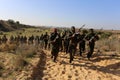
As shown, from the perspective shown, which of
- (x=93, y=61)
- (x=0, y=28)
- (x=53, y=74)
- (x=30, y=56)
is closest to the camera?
(x=53, y=74)

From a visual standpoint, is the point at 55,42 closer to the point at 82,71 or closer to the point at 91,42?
the point at 91,42

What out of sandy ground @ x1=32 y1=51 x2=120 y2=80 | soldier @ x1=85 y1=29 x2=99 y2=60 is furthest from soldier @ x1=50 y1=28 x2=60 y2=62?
soldier @ x1=85 y1=29 x2=99 y2=60

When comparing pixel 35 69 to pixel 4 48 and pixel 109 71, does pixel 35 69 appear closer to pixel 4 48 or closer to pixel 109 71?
pixel 109 71

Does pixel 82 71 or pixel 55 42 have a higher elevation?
pixel 55 42

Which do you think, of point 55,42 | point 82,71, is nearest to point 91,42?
point 55,42

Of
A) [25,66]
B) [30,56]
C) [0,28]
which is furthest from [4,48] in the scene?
[0,28]

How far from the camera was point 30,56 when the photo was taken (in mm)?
19062

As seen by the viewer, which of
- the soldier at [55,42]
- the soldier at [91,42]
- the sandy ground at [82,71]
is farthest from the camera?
the soldier at [91,42]

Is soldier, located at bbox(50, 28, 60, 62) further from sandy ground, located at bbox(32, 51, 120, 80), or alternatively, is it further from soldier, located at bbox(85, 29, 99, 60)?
soldier, located at bbox(85, 29, 99, 60)

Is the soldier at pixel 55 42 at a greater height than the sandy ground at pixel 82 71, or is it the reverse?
the soldier at pixel 55 42

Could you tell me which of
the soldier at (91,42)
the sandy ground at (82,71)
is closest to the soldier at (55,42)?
the sandy ground at (82,71)

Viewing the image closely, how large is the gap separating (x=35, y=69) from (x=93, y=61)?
188 inches

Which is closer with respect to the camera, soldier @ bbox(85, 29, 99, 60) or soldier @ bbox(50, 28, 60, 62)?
soldier @ bbox(50, 28, 60, 62)

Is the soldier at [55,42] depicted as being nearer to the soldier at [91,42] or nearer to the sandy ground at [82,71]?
the sandy ground at [82,71]
